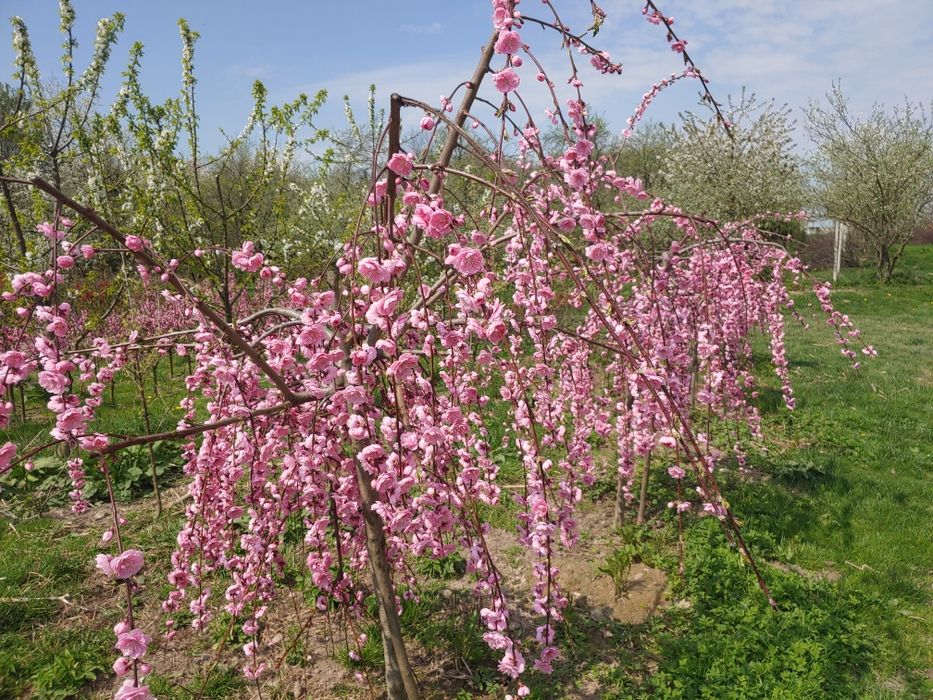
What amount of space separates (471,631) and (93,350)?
2.59m

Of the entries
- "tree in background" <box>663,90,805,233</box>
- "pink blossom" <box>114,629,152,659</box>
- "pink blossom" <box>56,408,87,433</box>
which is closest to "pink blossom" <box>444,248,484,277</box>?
"pink blossom" <box>114,629,152,659</box>

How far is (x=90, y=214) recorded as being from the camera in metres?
1.80

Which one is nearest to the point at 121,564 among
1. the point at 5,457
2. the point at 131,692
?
the point at 131,692

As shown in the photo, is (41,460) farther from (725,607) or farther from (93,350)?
(725,607)

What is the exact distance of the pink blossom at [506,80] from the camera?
1702 millimetres

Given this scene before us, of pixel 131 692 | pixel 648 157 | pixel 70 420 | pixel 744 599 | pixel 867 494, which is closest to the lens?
pixel 131 692

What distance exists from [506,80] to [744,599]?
132 inches

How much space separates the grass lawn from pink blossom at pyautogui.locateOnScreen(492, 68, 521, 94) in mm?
2144

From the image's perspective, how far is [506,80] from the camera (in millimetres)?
1718

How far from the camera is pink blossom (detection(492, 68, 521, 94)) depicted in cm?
170

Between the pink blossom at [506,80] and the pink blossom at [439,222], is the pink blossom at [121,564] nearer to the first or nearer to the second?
the pink blossom at [439,222]

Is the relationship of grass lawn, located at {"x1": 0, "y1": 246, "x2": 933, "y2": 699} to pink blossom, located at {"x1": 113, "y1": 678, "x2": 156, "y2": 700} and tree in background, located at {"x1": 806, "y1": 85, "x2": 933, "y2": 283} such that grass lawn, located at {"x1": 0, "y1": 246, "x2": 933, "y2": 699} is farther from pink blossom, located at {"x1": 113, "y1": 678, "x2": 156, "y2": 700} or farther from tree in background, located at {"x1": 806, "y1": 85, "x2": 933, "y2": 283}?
tree in background, located at {"x1": 806, "y1": 85, "x2": 933, "y2": 283}

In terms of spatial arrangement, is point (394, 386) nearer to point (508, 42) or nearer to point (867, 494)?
point (508, 42)

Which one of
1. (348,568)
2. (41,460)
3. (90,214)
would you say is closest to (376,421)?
(90,214)
